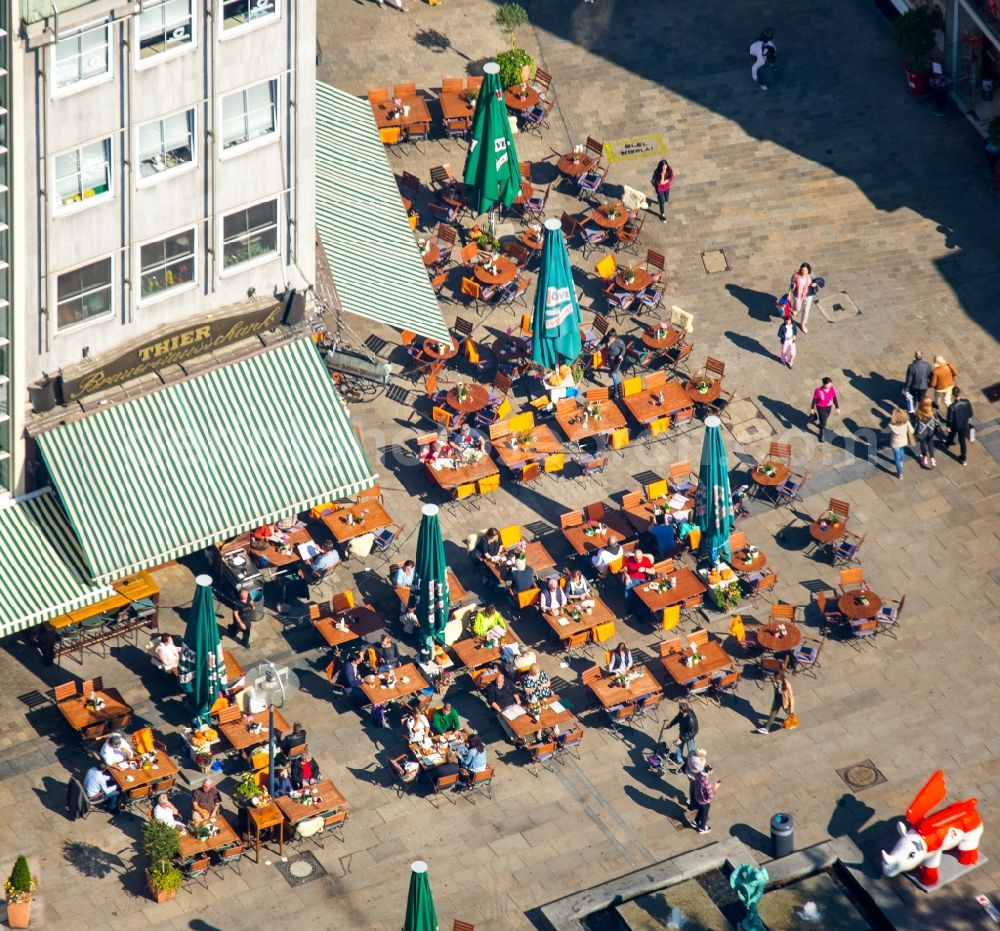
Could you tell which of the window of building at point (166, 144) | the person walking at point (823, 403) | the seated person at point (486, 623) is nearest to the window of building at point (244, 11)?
the window of building at point (166, 144)

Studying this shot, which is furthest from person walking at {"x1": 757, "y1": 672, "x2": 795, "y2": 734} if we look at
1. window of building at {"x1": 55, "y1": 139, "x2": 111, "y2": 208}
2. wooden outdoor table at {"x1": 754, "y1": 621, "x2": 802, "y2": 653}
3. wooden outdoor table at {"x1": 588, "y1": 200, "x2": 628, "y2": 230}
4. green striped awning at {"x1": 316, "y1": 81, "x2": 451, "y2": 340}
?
window of building at {"x1": 55, "y1": 139, "x2": 111, "y2": 208}

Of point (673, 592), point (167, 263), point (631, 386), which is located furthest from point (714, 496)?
point (167, 263)

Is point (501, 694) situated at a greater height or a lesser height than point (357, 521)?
lesser

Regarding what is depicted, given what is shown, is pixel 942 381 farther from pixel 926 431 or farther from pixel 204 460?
pixel 204 460

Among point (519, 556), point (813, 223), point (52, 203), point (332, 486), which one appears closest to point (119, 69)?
point (52, 203)

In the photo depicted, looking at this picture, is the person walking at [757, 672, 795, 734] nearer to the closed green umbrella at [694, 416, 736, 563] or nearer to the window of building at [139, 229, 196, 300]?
the closed green umbrella at [694, 416, 736, 563]

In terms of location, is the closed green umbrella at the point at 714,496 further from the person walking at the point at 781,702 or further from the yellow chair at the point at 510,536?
the yellow chair at the point at 510,536
